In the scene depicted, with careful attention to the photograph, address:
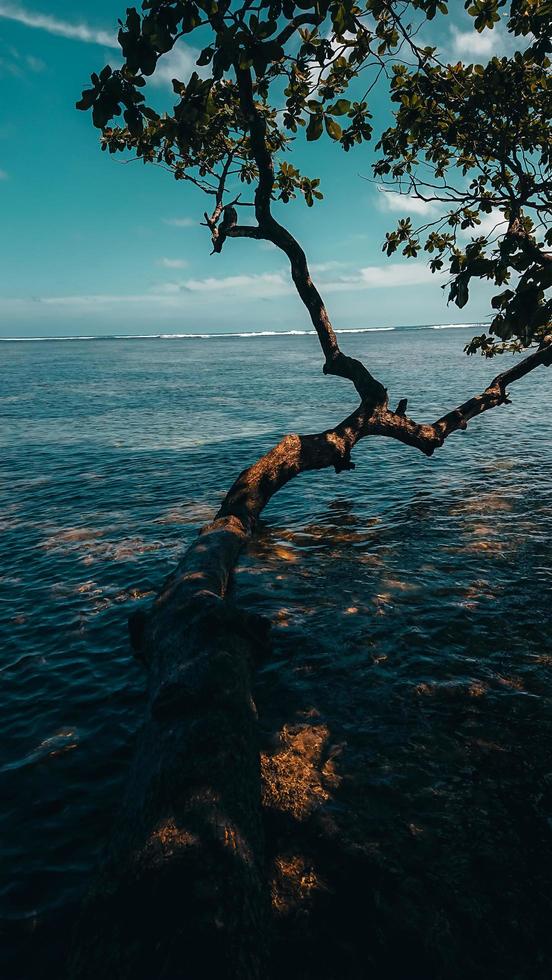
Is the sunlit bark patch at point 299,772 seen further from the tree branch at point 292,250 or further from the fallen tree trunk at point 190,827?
the tree branch at point 292,250

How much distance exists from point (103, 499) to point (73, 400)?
31.3 metres

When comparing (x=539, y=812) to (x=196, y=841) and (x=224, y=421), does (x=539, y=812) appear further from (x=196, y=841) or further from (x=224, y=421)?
(x=224, y=421)

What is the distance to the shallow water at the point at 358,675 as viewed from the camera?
4684 mm

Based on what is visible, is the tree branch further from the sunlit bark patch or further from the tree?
the sunlit bark patch

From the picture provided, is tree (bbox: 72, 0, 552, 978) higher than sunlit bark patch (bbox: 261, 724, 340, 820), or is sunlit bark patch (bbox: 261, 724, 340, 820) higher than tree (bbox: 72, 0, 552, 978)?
tree (bbox: 72, 0, 552, 978)

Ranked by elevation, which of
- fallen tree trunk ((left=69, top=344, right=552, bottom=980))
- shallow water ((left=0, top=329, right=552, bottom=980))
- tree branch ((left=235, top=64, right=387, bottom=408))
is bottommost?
shallow water ((left=0, top=329, right=552, bottom=980))

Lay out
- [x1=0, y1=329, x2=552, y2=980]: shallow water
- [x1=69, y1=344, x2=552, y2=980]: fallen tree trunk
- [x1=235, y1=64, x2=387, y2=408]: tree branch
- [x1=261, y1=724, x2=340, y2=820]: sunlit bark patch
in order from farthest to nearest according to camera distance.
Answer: [x1=235, y1=64, x2=387, y2=408]: tree branch → [x1=261, y1=724, x2=340, y2=820]: sunlit bark patch → [x1=0, y1=329, x2=552, y2=980]: shallow water → [x1=69, y1=344, x2=552, y2=980]: fallen tree trunk

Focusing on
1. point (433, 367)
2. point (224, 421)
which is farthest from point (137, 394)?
point (433, 367)

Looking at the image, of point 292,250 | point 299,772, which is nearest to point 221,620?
point 299,772

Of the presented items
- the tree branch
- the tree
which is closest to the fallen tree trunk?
the tree

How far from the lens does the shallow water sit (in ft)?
15.4

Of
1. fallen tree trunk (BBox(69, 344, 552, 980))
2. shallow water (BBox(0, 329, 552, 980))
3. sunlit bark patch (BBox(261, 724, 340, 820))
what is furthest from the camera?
sunlit bark patch (BBox(261, 724, 340, 820))

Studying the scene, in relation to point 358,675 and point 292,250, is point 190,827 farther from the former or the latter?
point 292,250

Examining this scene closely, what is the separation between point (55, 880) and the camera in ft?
16.1
